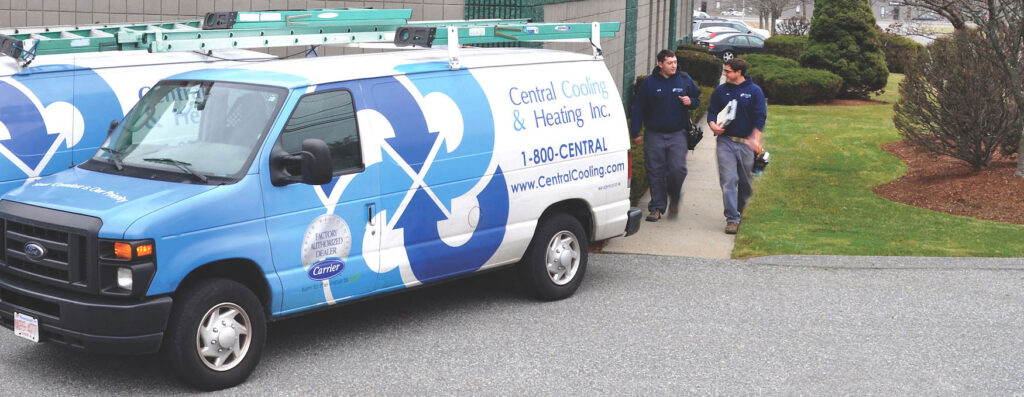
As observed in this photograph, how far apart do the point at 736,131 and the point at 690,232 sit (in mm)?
1109

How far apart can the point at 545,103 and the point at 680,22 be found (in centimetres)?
2593

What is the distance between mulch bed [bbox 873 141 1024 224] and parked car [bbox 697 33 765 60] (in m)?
25.5

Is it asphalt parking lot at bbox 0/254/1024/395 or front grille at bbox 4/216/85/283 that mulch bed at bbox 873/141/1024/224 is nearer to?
asphalt parking lot at bbox 0/254/1024/395

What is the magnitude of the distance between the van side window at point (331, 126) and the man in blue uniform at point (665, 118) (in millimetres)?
4941

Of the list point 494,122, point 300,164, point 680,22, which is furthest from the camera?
point 680,22

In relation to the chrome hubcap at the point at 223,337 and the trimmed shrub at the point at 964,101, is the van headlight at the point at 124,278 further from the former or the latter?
the trimmed shrub at the point at 964,101

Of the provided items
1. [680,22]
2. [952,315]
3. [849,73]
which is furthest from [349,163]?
[680,22]

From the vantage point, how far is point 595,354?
7391 millimetres

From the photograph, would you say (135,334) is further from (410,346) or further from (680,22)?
(680,22)

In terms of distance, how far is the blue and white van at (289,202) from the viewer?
6.20 metres

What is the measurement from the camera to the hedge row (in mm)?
25031

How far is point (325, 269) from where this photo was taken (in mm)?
7004

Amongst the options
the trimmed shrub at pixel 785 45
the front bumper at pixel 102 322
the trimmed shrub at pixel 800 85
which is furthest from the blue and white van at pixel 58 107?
the trimmed shrub at pixel 785 45

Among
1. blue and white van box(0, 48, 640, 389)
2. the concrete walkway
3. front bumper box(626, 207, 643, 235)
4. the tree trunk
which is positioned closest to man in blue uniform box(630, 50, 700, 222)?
the concrete walkway
